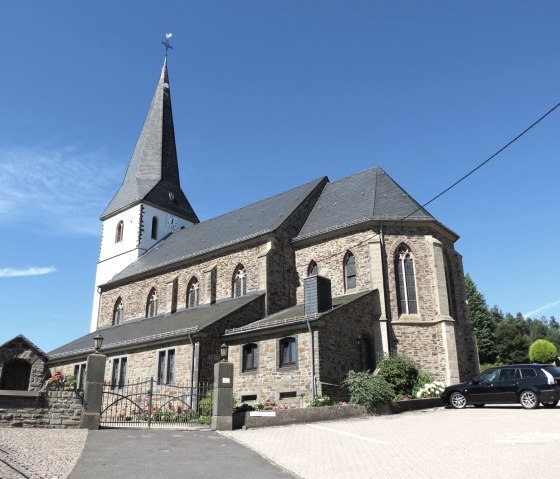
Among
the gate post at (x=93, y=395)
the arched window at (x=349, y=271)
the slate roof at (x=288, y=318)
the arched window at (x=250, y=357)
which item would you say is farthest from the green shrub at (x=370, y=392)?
the gate post at (x=93, y=395)

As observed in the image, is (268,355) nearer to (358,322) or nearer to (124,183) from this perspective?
(358,322)

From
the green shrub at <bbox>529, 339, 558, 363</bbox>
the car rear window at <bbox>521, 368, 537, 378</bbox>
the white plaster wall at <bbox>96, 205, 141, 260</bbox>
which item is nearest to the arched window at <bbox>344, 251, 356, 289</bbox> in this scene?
the car rear window at <bbox>521, 368, 537, 378</bbox>

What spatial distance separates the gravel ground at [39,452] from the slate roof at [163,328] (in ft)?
29.2

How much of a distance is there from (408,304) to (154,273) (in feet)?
53.1

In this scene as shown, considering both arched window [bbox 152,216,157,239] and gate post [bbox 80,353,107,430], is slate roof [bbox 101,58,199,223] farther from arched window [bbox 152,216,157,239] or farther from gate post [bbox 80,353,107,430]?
gate post [bbox 80,353,107,430]

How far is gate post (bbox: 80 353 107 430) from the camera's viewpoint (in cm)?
1326

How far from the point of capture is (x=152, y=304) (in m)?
30.8

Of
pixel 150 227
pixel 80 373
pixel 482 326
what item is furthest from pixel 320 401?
pixel 482 326

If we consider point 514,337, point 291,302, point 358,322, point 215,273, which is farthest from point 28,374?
point 514,337

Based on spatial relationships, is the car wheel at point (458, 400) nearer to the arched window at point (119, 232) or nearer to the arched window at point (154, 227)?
the arched window at point (154, 227)

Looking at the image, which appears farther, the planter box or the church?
the church

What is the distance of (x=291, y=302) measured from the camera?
25.2 meters

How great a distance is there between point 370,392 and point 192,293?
1512cm

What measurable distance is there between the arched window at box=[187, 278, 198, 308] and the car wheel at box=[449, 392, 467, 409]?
15.3m
